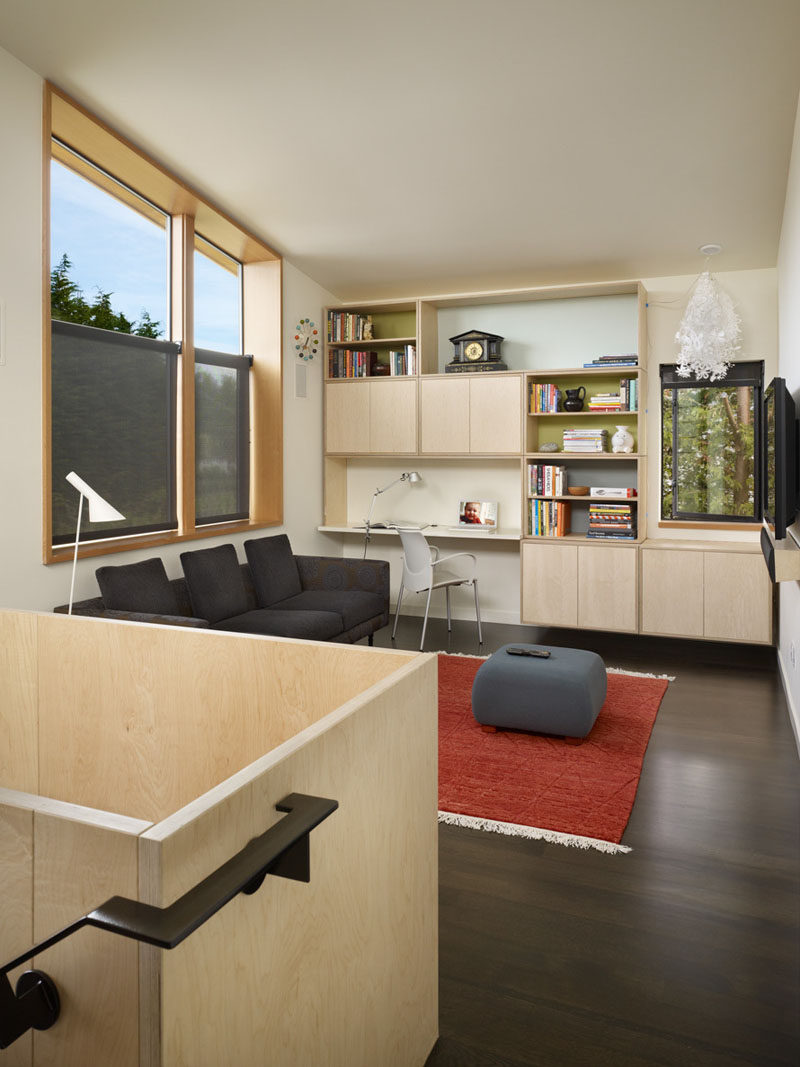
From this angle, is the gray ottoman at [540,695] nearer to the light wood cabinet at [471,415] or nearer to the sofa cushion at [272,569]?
the sofa cushion at [272,569]

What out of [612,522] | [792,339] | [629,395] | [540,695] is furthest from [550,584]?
[792,339]

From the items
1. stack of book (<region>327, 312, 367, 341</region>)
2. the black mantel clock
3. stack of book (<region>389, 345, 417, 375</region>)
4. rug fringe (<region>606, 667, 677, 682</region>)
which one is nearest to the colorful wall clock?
stack of book (<region>327, 312, 367, 341</region>)

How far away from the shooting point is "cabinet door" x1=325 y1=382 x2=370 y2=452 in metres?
6.53

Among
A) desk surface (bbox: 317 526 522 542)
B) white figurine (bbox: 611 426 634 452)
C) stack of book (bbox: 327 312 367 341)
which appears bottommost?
desk surface (bbox: 317 526 522 542)

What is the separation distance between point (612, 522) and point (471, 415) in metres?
1.37

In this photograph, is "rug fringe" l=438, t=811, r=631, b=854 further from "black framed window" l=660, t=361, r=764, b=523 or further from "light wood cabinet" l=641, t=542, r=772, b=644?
"black framed window" l=660, t=361, r=764, b=523

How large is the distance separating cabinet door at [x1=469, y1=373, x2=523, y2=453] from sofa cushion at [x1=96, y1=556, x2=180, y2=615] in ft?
9.36

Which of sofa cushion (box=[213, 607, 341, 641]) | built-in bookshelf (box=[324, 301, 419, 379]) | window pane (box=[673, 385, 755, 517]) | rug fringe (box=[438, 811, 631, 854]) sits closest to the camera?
rug fringe (box=[438, 811, 631, 854])

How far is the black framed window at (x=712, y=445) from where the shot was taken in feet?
19.2

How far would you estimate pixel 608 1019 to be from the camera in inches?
72.6

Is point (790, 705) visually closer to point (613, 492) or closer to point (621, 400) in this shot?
point (613, 492)

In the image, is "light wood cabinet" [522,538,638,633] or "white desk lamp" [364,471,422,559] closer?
"light wood cabinet" [522,538,638,633]

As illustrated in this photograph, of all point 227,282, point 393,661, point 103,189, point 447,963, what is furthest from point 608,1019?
point 227,282

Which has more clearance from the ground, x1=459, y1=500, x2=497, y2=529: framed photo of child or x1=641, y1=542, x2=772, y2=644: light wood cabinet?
x1=459, y1=500, x2=497, y2=529: framed photo of child
